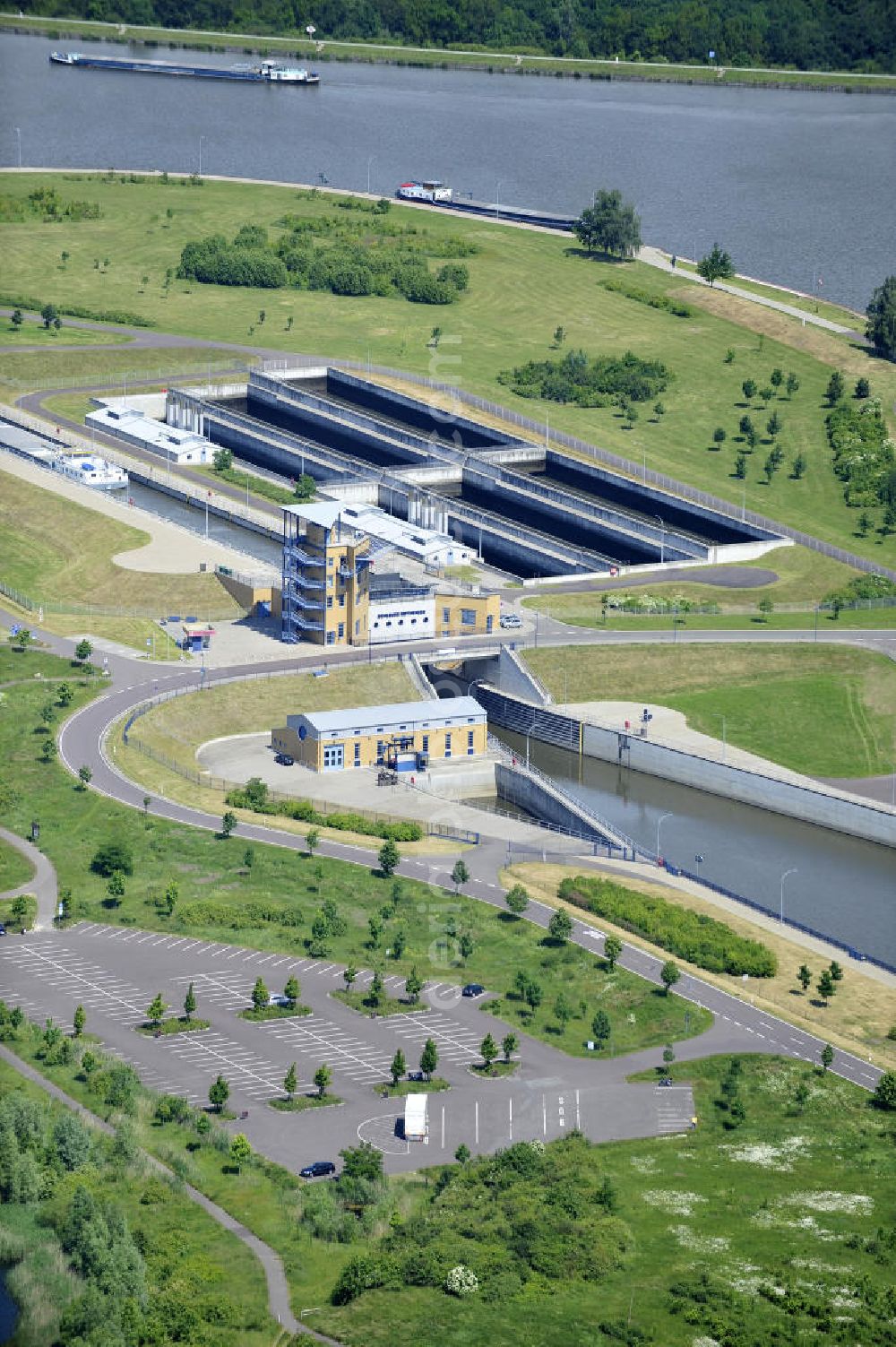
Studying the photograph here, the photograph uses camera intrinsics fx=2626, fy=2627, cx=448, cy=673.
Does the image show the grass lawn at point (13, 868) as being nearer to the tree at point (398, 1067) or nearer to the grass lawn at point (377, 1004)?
the grass lawn at point (377, 1004)

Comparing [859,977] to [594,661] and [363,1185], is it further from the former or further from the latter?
[594,661]

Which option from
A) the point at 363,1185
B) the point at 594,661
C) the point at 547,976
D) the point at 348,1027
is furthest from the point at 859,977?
the point at 594,661

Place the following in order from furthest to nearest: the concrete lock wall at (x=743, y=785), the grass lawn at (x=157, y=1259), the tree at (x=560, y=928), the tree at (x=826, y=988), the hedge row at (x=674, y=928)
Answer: the concrete lock wall at (x=743, y=785) → the tree at (x=560, y=928) → the hedge row at (x=674, y=928) → the tree at (x=826, y=988) → the grass lawn at (x=157, y=1259)

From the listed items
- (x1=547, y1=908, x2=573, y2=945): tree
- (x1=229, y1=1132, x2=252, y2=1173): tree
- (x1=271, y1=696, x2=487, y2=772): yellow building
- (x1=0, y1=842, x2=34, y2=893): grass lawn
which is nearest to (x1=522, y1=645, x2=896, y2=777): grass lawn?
(x1=271, y1=696, x2=487, y2=772): yellow building

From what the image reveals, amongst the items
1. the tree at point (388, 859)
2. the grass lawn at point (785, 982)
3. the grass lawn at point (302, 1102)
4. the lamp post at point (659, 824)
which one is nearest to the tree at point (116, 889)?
the tree at point (388, 859)

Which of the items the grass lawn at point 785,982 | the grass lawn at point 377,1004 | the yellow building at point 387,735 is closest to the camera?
the grass lawn at point 377,1004

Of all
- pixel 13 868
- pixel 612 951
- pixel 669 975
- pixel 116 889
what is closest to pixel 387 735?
pixel 13 868
